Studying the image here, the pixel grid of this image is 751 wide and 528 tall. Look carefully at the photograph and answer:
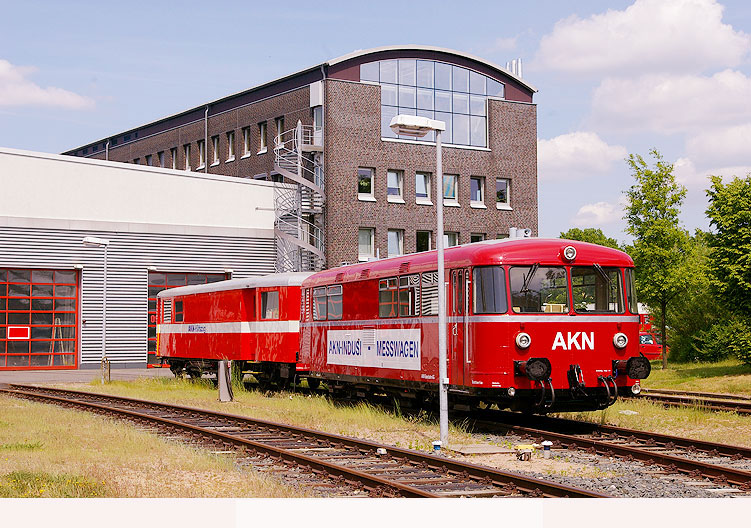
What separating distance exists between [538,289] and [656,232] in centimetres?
1882

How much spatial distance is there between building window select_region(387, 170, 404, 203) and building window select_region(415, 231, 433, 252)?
6.57ft

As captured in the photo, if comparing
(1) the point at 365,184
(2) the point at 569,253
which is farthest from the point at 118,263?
(2) the point at 569,253

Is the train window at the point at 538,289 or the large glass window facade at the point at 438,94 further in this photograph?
the large glass window facade at the point at 438,94

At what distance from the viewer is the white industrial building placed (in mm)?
40281

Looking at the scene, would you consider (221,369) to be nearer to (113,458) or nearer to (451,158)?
(113,458)

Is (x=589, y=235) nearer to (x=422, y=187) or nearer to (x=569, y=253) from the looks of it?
(x=422, y=187)

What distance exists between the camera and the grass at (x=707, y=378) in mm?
27420

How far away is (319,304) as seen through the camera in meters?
23.0

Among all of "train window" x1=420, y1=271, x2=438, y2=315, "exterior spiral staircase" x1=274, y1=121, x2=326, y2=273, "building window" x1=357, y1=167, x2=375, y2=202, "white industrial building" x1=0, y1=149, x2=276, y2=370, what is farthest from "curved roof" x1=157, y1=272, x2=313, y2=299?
"building window" x1=357, y1=167, x2=375, y2=202

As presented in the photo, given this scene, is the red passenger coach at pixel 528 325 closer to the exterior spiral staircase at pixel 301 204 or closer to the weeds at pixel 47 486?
the weeds at pixel 47 486

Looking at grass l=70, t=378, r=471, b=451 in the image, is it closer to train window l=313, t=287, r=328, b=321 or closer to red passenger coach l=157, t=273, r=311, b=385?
red passenger coach l=157, t=273, r=311, b=385

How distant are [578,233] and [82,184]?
65.6m

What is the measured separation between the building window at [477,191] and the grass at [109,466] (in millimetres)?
35123

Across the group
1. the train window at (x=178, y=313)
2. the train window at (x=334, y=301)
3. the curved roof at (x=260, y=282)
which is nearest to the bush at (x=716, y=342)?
the curved roof at (x=260, y=282)
